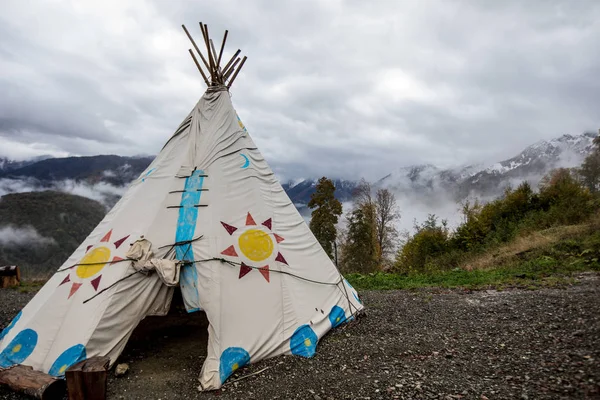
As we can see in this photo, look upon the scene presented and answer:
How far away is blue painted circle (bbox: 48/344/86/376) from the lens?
382cm

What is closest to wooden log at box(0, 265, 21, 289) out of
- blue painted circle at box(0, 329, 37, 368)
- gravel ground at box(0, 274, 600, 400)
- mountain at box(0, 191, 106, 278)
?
gravel ground at box(0, 274, 600, 400)

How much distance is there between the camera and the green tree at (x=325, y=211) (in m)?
24.0

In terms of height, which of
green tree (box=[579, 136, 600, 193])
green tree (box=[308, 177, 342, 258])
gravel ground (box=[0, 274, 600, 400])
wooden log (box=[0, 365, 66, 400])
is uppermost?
green tree (box=[579, 136, 600, 193])

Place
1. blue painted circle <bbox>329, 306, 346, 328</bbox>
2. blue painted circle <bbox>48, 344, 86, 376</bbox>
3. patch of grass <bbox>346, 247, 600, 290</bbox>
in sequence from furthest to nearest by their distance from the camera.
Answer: patch of grass <bbox>346, 247, 600, 290</bbox>, blue painted circle <bbox>329, 306, 346, 328</bbox>, blue painted circle <bbox>48, 344, 86, 376</bbox>

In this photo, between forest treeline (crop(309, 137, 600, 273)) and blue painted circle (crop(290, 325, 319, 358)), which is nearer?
blue painted circle (crop(290, 325, 319, 358))

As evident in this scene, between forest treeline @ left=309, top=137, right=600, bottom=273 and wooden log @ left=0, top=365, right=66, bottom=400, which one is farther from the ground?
forest treeline @ left=309, top=137, right=600, bottom=273

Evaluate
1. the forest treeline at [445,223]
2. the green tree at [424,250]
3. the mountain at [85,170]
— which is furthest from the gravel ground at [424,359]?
the mountain at [85,170]

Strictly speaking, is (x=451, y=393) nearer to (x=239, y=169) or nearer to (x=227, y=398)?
(x=227, y=398)

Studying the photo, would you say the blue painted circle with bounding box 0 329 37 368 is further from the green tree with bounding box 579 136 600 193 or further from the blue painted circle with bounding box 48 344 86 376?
the green tree with bounding box 579 136 600 193

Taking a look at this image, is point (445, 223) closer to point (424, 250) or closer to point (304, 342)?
point (424, 250)

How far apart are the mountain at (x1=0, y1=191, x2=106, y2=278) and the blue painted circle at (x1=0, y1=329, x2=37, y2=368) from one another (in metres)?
45.7

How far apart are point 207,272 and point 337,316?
2.22 metres

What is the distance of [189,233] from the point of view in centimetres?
482

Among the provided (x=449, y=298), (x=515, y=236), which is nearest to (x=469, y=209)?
(x=515, y=236)
